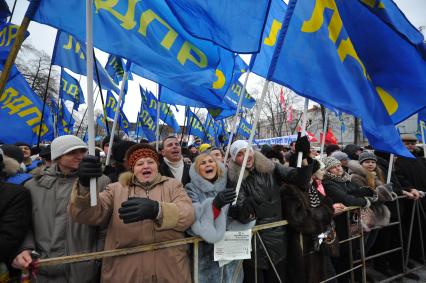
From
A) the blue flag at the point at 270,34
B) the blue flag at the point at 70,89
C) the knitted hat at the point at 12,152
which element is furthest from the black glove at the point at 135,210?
the blue flag at the point at 70,89

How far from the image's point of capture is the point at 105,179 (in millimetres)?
2598

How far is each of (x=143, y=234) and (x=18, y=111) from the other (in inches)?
159

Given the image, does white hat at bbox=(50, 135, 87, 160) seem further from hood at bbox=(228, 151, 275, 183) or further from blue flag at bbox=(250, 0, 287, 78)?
blue flag at bbox=(250, 0, 287, 78)

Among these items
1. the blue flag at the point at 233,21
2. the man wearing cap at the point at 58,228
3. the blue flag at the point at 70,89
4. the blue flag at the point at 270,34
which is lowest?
the man wearing cap at the point at 58,228

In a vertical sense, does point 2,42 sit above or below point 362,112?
above

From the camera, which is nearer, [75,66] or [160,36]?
[160,36]

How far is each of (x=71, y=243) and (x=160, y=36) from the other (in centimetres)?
250

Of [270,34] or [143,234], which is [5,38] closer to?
[143,234]

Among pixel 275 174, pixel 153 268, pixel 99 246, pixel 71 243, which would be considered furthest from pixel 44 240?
pixel 275 174

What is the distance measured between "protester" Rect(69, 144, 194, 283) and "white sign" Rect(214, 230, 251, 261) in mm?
321

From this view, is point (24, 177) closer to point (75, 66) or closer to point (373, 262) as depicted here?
point (75, 66)

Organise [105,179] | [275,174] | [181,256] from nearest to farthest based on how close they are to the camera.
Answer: [181,256] → [105,179] → [275,174]

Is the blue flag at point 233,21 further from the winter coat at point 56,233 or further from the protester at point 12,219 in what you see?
the protester at point 12,219

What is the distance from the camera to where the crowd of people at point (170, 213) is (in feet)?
6.79
